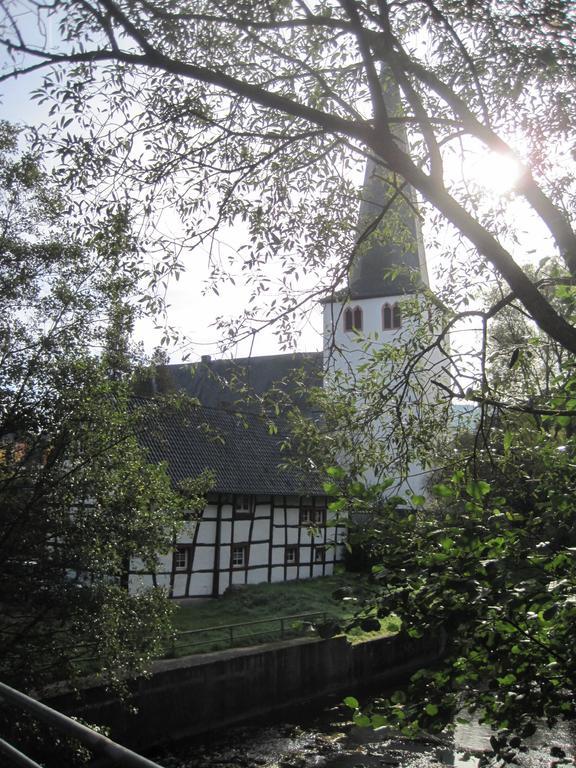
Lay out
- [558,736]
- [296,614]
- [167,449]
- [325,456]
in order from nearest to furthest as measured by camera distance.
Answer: [325,456] → [558,736] → [296,614] → [167,449]

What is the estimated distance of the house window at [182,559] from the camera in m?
18.7

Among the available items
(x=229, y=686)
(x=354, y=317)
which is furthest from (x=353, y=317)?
(x=229, y=686)

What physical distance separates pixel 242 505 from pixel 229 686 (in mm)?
7762

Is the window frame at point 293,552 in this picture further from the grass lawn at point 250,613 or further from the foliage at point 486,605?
the foliage at point 486,605

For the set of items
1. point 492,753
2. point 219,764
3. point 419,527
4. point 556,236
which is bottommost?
point 219,764

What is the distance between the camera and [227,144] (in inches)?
244

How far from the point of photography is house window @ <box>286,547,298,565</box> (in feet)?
72.9

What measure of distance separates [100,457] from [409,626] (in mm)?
6347

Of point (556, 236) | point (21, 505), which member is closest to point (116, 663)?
point (21, 505)

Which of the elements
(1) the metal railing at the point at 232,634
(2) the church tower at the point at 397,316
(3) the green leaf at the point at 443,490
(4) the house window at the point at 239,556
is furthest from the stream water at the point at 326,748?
(3) the green leaf at the point at 443,490

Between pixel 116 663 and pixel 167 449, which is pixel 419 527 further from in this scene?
pixel 167 449

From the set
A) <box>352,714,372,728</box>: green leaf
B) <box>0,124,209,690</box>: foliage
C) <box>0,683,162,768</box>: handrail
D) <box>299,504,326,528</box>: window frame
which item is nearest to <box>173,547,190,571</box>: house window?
<box>299,504,326,528</box>: window frame

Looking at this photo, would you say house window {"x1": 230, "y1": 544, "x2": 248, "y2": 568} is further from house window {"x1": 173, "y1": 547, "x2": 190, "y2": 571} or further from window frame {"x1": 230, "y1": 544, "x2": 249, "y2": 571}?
house window {"x1": 173, "y1": 547, "x2": 190, "y2": 571}

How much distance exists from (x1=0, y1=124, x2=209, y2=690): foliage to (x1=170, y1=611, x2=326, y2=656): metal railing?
14.9ft
